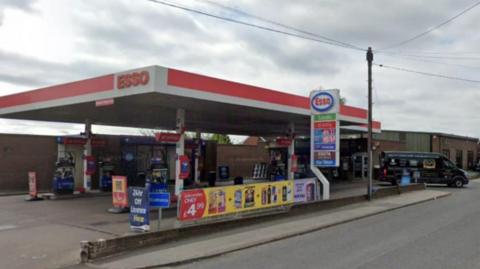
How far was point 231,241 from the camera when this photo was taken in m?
11.6

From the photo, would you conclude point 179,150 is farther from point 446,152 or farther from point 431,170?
point 446,152

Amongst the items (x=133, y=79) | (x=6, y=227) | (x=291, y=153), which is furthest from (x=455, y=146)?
(x=6, y=227)

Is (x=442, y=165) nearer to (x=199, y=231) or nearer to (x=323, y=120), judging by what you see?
(x=323, y=120)

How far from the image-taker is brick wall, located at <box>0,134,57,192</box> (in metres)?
23.4

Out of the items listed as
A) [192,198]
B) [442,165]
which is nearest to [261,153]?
[442,165]

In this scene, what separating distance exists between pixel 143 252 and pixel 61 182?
12.1m

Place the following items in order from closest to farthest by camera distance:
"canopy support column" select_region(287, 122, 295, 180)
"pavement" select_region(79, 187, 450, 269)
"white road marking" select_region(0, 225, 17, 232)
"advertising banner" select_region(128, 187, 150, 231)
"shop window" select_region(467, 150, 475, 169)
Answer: "pavement" select_region(79, 187, 450, 269) → "advertising banner" select_region(128, 187, 150, 231) → "white road marking" select_region(0, 225, 17, 232) → "canopy support column" select_region(287, 122, 295, 180) → "shop window" select_region(467, 150, 475, 169)

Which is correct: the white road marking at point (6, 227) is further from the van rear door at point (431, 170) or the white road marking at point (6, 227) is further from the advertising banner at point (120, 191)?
the van rear door at point (431, 170)

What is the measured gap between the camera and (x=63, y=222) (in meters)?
14.2

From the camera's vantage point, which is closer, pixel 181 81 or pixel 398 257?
pixel 398 257

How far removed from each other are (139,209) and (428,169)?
2582 cm

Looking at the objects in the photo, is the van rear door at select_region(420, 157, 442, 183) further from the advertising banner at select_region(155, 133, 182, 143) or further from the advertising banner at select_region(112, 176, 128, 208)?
the advertising banner at select_region(112, 176, 128, 208)

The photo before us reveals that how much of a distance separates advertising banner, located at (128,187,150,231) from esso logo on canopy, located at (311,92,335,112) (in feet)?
32.6

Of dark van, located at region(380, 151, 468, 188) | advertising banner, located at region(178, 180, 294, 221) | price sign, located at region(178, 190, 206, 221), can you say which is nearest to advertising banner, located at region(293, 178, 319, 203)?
advertising banner, located at region(178, 180, 294, 221)
